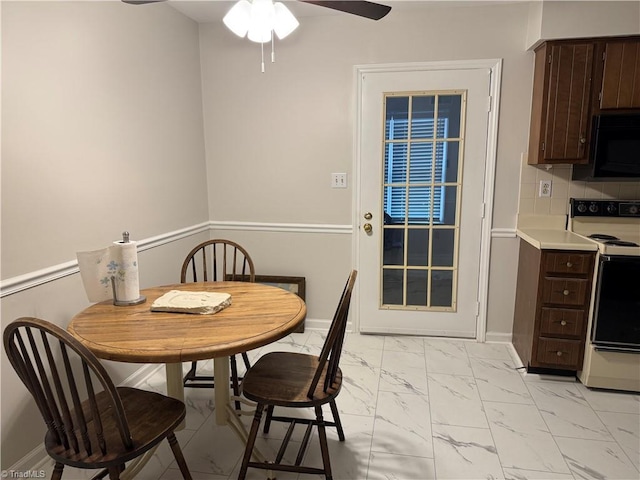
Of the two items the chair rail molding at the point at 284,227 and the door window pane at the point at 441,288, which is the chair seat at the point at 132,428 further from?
the door window pane at the point at 441,288

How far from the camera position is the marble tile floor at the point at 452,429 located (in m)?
1.91

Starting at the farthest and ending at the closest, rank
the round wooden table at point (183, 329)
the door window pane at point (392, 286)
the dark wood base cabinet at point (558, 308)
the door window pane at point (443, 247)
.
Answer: the door window pane at point (392, 286) < the door window pane at point (443, 247) < the dark wood base cabinet at point (558, 308) < the round wooden table at point (183, 329)

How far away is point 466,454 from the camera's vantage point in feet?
6.56

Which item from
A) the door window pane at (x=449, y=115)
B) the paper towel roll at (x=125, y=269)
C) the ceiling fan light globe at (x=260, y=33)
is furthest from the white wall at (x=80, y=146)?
the door window pane at (x=449, y=115)

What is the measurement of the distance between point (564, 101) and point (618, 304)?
1.26m

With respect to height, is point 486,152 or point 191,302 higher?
point 486,152

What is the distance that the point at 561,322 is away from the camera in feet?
8.44

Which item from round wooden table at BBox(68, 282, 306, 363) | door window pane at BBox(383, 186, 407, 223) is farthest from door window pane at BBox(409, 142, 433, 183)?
round wooden table at BBox(68, 282, 306, 363)

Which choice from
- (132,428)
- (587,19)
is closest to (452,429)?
(132,428)

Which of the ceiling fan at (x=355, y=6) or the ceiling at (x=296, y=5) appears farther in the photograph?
the ceiling at (x=296, y=5)

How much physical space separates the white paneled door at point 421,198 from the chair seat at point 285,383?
1.44 metres

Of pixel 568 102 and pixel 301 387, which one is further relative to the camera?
pixel 568 102

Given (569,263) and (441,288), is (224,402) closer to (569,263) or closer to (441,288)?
(441,288)

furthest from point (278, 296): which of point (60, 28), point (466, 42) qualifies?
point (466, 42)
